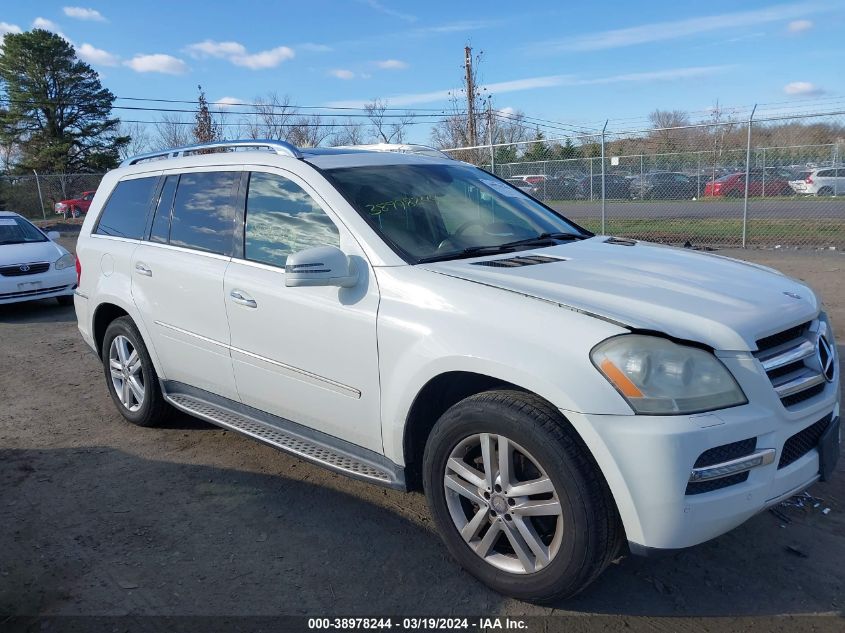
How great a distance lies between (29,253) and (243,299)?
8.00 m

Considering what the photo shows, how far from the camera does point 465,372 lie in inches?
116

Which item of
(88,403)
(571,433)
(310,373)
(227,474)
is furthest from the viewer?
(88,403)

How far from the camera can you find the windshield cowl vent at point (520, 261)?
332cm

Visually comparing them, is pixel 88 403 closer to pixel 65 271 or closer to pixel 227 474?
pixel 227 474

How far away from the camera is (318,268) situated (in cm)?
321

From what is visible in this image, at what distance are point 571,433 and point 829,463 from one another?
1.16 m

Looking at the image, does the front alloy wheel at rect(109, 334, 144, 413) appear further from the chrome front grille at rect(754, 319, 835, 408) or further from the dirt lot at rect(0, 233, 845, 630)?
the chrome front grille at rect(754, 319, 835, 408)

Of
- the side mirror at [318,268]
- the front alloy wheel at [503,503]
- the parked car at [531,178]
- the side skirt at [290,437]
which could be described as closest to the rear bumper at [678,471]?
the front alloy wheel at [503,503]

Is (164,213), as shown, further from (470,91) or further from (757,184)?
(470,91)

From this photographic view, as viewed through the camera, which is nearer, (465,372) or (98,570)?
(465,372)

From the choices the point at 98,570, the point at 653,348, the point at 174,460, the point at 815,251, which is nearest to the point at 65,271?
the point at 174,460

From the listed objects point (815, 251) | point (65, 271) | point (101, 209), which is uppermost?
point (101, 209)

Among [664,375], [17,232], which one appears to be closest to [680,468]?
[664,375]

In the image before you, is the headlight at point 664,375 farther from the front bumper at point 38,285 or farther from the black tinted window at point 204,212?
the front bumper at point 38,285
